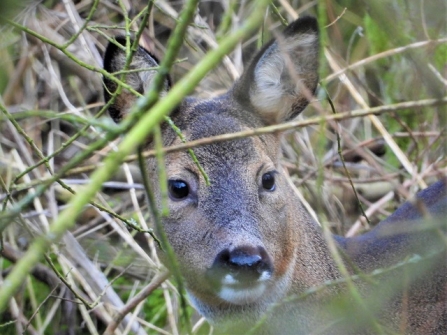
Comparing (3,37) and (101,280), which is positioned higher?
(3,37)

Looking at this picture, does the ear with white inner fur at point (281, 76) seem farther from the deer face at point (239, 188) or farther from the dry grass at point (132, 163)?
the dry grass at point (132, 163)

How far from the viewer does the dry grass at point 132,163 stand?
501cm

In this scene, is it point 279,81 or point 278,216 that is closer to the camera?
point 278,216

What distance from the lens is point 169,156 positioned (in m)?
3.66

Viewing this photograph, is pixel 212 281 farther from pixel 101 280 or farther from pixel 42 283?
pixel 42 283

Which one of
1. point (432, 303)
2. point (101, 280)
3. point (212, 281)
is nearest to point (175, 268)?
point (212, 281)

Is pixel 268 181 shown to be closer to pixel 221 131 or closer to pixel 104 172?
pixel 221 131

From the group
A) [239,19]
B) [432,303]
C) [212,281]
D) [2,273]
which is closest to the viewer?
[212,281]

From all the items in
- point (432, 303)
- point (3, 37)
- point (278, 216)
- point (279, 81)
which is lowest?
Result: point (432, 303)

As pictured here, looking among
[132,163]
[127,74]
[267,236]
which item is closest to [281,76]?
[127,74]

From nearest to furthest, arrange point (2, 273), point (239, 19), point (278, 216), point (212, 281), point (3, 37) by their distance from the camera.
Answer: point (212, 281)
point (278, 216)
point (3, 37)
point (2, 273)
point (239, 19)

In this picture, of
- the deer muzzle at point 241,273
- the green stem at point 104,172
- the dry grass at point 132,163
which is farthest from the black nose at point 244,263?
the dry grass at point 132,163

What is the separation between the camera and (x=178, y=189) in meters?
3.55

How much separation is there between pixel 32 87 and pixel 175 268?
171 inches
